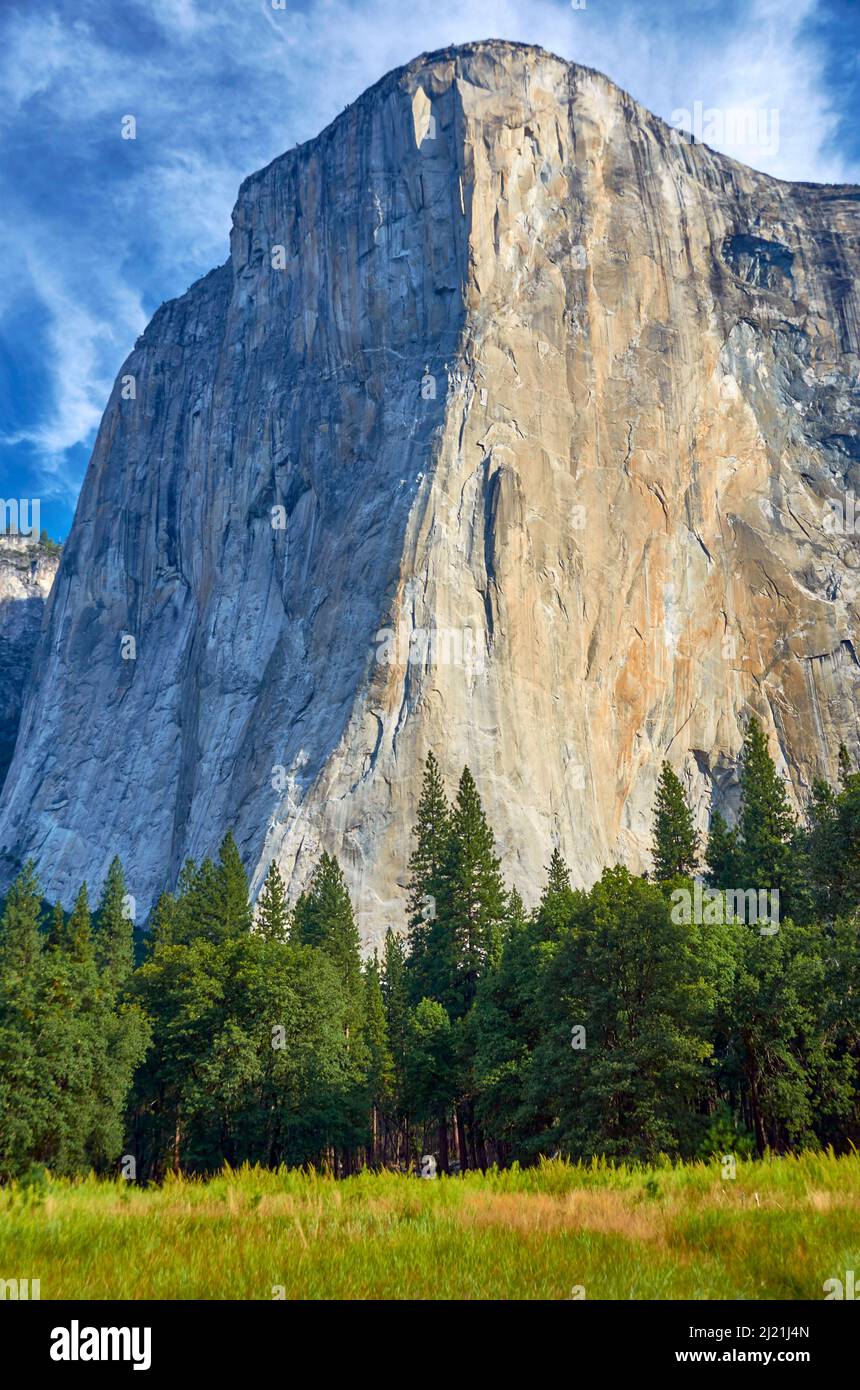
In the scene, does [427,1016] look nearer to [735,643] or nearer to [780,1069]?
[780,1069]

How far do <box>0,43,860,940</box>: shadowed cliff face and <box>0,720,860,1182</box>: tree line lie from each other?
20901 millimetres

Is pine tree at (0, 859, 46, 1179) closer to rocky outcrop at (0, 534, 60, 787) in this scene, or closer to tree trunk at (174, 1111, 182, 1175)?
tree trunk at (174, 1111, 182, 1175)

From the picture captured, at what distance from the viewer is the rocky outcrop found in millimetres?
153000

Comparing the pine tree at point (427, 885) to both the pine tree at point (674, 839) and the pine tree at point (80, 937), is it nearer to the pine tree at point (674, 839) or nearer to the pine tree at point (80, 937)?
the pine tree at point (674, 839)

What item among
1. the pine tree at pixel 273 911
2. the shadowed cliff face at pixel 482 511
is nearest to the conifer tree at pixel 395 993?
the shadowed cliff face at pixel 482 511

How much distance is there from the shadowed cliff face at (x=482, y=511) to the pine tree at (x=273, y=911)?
12.7 feet

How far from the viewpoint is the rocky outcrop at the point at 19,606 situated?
153000mm

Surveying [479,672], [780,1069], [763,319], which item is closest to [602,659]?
[479,672]

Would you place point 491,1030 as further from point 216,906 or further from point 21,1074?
point 216,906

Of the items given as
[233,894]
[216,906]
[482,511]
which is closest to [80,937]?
[216,906]

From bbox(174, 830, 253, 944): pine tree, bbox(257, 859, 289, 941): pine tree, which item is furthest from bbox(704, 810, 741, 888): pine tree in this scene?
bbox(174, 830, 253, 944): pine tree

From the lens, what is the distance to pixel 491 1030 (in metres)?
36.9

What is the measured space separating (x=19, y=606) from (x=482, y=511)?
10574cm
